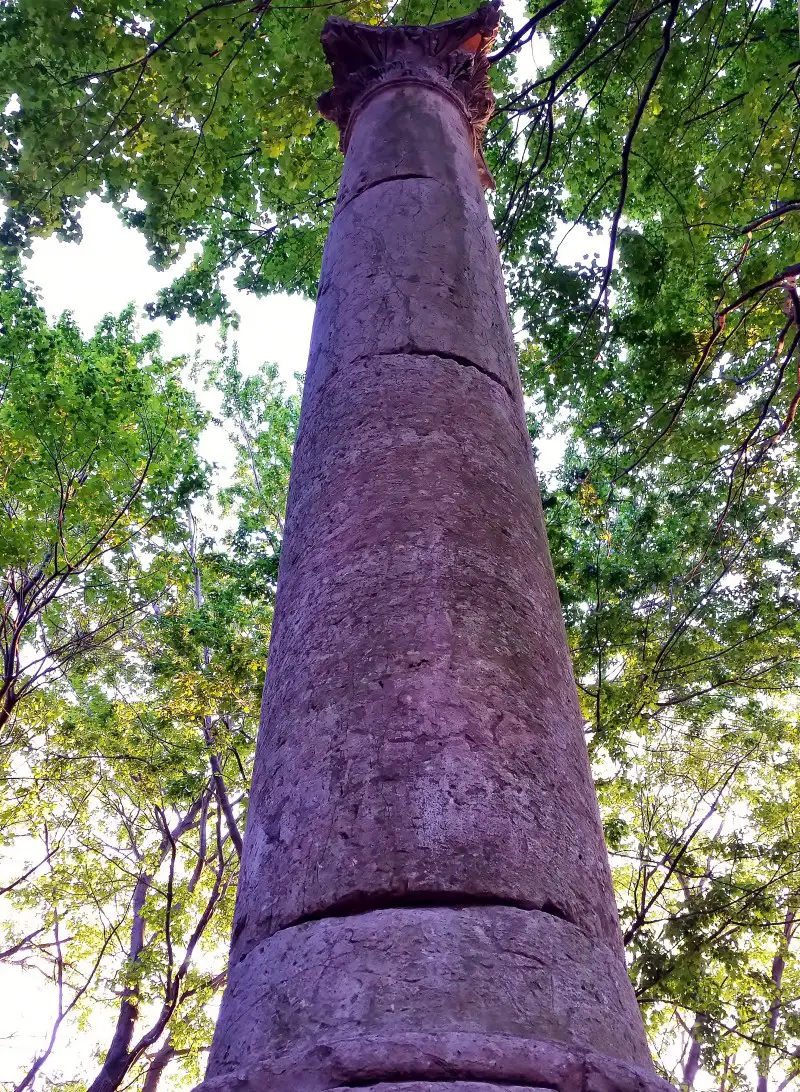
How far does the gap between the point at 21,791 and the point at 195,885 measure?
248 cm

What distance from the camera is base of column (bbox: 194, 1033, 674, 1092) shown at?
49.0 inches

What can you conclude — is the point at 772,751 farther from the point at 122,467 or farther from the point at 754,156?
the point at 122,467

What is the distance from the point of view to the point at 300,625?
2.14m

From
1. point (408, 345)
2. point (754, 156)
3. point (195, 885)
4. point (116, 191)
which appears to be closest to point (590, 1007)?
point (408, 345)

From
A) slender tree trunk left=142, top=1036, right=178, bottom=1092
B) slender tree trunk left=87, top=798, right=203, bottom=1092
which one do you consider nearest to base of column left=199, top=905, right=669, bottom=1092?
slender tree trunk left=87, top=798, right=203, bottom=1092

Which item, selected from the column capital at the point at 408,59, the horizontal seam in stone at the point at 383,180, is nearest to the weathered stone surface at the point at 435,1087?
the horizontal seam in stone at the point at 383,180

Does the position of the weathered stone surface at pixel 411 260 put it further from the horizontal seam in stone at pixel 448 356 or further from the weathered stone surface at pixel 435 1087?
the weathered stone surface at pixel 435 1087

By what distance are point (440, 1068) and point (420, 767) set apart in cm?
56

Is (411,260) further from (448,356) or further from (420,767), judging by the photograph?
(420,767)

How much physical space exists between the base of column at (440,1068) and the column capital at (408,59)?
4.38 metres

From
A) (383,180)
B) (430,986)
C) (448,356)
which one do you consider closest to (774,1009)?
(448,356)

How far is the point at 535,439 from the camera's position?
378 inches

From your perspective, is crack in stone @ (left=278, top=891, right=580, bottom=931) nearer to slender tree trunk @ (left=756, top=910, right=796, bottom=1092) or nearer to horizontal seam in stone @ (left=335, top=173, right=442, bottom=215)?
horizontal seam in stone @ (left=335, top=173, right=442, bottom=215)

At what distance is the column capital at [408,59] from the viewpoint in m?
4.29
